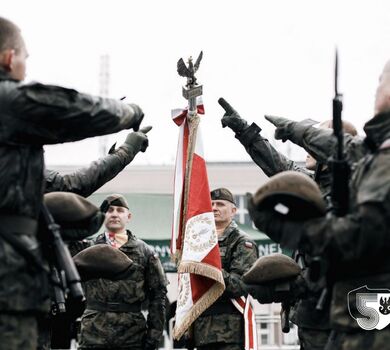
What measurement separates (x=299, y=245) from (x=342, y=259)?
0.78 feet

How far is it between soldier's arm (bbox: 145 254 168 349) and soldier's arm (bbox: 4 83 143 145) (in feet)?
16.9

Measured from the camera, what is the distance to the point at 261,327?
22516 mm

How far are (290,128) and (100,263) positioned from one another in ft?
5.92

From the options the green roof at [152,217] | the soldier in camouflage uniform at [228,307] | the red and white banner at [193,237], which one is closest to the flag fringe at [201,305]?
the red and white banner at [193,237]

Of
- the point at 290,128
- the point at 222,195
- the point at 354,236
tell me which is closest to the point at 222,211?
the point at 222,195

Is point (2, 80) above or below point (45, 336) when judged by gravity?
above

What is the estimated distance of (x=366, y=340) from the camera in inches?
175

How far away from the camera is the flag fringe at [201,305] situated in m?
9.09

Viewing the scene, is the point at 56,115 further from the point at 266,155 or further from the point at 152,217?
the point at 152,217

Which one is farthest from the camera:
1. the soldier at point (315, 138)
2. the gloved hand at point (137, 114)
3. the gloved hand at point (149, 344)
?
the gloved hand at point (149, 344)

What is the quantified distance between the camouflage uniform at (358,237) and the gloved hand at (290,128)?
2.00m

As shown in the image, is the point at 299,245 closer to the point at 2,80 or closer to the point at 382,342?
the point at 382,342

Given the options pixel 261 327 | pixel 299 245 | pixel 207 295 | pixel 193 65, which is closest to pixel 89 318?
pixel 207 295

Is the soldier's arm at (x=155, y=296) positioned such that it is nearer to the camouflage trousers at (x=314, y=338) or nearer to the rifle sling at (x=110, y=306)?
the rifle sling at (x=110, y=306)
